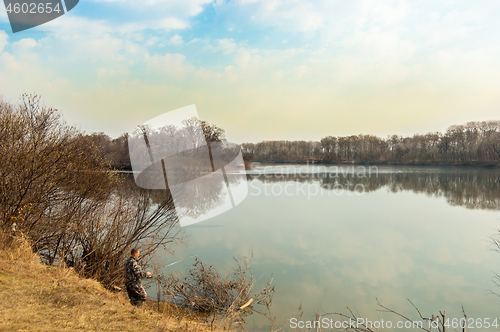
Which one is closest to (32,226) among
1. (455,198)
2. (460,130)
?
(455,198)

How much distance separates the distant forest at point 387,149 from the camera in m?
64.1

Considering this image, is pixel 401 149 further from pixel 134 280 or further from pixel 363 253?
pixel 134 280

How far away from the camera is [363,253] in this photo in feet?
41.2

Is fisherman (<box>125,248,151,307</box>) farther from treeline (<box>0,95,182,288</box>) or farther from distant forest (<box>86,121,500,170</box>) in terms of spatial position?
distant forest (<box>86,121,500,170</box>)

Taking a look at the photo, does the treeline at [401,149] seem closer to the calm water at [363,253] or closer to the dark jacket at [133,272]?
the calm water at [363,253]

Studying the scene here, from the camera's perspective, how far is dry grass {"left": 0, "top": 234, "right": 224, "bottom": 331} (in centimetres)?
455

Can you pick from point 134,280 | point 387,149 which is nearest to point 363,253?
point 134,280

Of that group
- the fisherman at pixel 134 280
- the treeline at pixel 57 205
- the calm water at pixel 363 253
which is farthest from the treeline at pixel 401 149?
the fisherman at pixel 134 280

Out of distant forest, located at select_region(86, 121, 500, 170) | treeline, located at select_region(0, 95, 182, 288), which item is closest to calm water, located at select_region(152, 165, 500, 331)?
treeline, located at select_region(0, 95, 182, 288)

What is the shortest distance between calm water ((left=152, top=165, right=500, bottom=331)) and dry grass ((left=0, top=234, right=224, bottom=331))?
3.31m

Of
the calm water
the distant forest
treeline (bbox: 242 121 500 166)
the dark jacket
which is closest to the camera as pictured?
the dark jacket

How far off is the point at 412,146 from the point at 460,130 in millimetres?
11546

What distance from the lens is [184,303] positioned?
8406mm

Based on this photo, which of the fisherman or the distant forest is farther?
the distant forest
